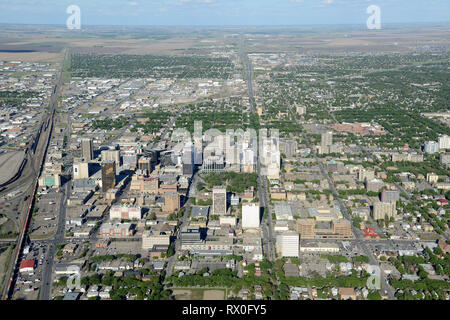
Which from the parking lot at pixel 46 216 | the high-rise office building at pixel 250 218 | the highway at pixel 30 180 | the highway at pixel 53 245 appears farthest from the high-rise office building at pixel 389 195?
the highway at pixel 30 180

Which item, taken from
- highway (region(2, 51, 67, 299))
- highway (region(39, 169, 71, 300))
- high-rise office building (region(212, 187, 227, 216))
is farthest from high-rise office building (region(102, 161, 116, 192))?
high-rise office building (region(212, 187, 227, 216))

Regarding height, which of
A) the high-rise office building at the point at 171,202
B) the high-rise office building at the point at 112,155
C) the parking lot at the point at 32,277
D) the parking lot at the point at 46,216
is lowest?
the parking lot at the point at 32,277

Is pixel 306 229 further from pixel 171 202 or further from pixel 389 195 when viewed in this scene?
pixel 171 202

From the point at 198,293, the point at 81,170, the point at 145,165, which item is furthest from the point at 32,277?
the point at 145,165

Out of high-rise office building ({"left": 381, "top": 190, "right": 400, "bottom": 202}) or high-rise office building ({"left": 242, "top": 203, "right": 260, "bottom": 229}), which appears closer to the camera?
high-rise office building ({"left": 242, "top": 203, "right": 260, "bottom": 229})

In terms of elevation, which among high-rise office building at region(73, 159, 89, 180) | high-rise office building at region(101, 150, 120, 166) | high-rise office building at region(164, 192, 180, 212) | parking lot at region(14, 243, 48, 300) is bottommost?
parking lot at region(14, 243, 48, 300)

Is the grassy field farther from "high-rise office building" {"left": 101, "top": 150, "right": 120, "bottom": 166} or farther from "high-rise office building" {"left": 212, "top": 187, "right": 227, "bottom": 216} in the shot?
"high-rise office building" {"left": 101, "top": 150, "right": 120, "bottom": 166}

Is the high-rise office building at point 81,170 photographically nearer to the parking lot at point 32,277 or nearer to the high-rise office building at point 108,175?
the high-rise office building at point 108,175
